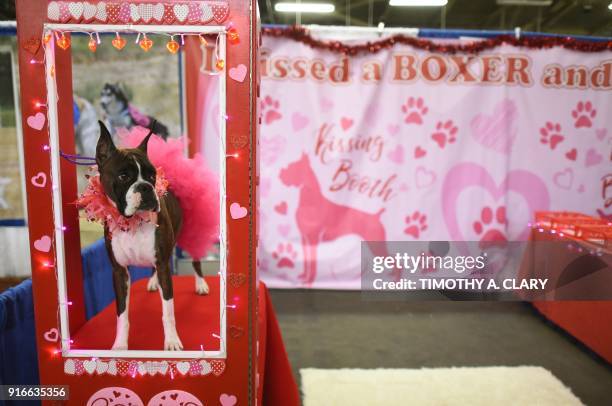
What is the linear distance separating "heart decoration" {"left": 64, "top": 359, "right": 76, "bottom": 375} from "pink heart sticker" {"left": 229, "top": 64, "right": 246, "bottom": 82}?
3.10 ft

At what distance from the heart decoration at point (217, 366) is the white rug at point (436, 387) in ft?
3.47

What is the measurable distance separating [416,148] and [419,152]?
44mm

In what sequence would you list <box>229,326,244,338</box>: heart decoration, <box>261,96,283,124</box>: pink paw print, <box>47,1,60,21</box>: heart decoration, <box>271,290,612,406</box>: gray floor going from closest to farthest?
<box>47,1,60,21</box>: heart decoration
<box>229,326,244,338</box>: heart decoration
<box>271,290,612,406</box>: gray floor
<box>261,96,283,124</box>: pink paw print

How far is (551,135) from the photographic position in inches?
148

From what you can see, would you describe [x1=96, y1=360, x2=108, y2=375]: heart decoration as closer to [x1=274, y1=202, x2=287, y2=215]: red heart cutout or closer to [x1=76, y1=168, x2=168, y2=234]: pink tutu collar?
[x1=76, y1=168, x2=168, y2=234]: pink tutu collar

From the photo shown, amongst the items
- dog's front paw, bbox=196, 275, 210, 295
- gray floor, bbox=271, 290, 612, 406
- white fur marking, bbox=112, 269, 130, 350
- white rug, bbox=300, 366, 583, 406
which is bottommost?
gray floor, bbox=271, 290, 612, 406

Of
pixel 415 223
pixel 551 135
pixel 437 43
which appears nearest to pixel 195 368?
pixel 415 223

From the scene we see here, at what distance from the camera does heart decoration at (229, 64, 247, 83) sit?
3.85ft

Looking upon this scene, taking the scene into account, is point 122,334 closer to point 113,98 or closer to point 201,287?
point 201,287

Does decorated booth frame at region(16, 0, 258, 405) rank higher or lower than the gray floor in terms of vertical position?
higher

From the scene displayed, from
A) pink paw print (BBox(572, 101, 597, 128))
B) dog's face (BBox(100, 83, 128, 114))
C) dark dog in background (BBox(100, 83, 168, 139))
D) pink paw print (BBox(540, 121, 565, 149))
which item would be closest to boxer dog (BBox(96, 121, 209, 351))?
dark dog in background (BBox(100, 83, 168, 139))

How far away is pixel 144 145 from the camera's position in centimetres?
132

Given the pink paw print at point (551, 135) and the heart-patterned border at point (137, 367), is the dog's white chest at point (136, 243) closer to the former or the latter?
the heart-patterned border at point (137, 367)

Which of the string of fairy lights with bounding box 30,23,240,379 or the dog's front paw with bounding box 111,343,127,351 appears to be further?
the dog's front paw with bounding box 111,343,127,351
